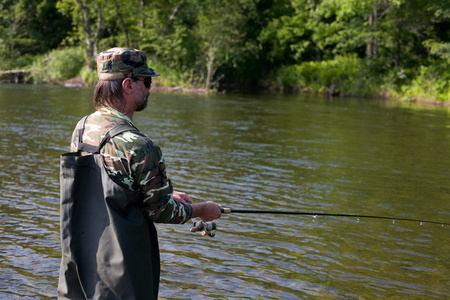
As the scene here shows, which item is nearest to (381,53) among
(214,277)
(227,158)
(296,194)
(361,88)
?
(361,88)

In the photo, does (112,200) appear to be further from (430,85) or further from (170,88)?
(430,85)

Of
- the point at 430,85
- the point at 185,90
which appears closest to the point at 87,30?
the point at 185,90

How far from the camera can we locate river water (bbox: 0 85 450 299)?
4.86m

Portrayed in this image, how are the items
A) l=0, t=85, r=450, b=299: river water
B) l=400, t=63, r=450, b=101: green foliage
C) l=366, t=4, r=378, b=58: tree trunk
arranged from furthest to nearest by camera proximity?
1. l=366, t=4, r=378, b=58: tree trunk
2. l=400, t=63, r=450, b=101: green foliage
3. l=0, t=85, r=450, b=299: river water

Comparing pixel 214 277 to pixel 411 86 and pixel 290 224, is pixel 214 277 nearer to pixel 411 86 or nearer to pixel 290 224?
pixel 290 224

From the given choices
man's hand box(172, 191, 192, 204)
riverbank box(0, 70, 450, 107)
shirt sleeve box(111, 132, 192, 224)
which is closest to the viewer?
shirt sleeve box(111, 132, 192, 224)

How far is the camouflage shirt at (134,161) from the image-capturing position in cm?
242

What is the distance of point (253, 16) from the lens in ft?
141

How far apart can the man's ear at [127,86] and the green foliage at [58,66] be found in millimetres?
32939

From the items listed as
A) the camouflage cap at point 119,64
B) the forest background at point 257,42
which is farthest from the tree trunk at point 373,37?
the camouflage cap at point 119,64

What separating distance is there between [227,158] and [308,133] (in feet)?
15.9

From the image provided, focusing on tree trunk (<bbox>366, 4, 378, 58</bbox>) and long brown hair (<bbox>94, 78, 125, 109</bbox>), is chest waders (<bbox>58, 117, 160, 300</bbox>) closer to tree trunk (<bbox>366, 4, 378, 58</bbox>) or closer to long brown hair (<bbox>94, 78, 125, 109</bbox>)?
long brown hair (<bbox>94, 78, 125, 109</bbox>)

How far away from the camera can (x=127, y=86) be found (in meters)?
2.60

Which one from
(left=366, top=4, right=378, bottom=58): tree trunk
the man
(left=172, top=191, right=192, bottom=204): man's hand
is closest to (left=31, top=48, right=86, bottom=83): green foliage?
(left=366, top=4, right=378, bottom=58): tree trunk
